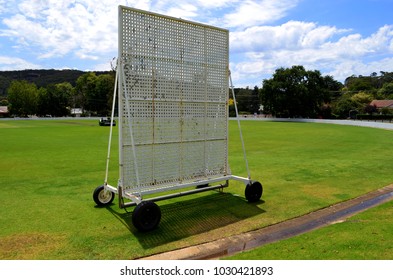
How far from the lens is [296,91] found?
201ft

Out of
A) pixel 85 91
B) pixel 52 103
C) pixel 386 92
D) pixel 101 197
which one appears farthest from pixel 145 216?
pixel 386 92

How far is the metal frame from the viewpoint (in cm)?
613

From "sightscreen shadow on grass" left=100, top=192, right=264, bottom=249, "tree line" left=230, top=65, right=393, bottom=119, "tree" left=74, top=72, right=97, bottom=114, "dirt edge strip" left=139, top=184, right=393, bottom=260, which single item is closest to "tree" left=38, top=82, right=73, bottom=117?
"tree" left=74, top=72, right=97, bottom=114

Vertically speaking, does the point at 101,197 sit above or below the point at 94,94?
below

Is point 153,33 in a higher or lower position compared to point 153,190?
higher

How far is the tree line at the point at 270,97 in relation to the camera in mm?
62656

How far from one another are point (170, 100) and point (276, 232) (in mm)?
3152

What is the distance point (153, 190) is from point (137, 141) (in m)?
0.96

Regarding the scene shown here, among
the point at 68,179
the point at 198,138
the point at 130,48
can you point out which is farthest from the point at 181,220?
the point at 68,179

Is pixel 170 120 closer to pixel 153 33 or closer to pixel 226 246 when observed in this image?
pixel 153 33

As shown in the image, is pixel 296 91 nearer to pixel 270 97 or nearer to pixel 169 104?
pixel 270 97

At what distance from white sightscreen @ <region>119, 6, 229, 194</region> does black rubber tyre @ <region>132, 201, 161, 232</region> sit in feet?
1.59

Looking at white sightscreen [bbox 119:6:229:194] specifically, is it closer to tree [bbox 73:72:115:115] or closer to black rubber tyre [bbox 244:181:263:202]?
black rubber tyre [bbox 244:181:263:202]

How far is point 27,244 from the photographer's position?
16.1 ft
